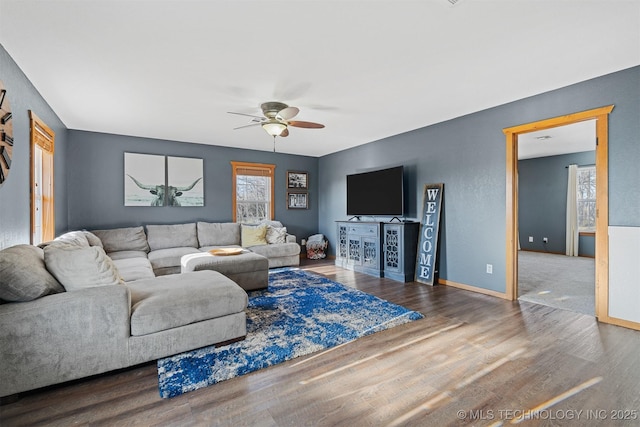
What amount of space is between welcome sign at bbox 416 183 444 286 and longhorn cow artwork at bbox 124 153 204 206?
Answer: 162 inches

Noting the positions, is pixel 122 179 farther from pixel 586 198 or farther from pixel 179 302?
pixel 586 198

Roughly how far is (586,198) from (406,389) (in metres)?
7.74

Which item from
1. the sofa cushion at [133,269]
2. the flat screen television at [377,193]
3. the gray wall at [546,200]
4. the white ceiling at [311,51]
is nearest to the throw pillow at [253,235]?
the flat screen television at [377,193]

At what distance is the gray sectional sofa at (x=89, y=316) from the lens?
173 cm

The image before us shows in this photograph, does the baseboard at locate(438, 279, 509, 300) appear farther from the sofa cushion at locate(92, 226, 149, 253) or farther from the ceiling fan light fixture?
the sofa cushion at locate(92, 226, 149, 253)

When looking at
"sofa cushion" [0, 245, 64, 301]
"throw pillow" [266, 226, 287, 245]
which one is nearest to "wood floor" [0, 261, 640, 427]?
"sofa cushion" [0, 245, 64, 301]

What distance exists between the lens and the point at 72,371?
1835 mm

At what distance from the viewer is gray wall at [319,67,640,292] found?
2.74 meters

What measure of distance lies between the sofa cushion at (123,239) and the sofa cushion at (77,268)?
2.94 metres

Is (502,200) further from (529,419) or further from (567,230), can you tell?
(567,230)

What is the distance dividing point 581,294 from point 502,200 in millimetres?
1581

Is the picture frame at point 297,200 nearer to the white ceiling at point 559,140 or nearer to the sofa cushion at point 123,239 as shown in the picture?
the sofa cushion at point 123,239

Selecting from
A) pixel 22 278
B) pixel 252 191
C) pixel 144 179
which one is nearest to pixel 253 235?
pixel 252 191

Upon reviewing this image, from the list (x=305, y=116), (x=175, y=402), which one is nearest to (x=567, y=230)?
(x=305, y=116)
